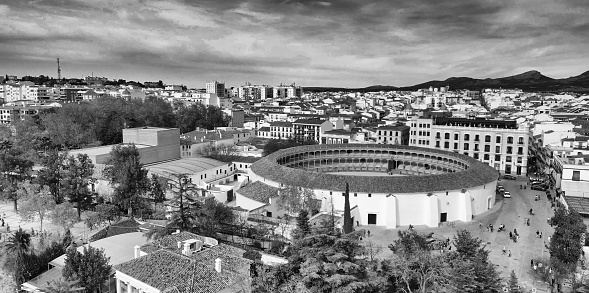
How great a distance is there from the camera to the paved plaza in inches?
1150

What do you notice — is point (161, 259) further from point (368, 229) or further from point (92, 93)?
point (92, 93)

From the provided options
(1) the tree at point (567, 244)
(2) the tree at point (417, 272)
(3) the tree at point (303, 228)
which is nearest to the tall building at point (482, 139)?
(1) the tree at point (567, 244)

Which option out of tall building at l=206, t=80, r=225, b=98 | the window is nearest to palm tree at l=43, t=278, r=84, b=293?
the window

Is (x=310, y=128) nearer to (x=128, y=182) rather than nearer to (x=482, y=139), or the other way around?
(x=482, y=139)

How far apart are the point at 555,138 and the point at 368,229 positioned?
143 feet

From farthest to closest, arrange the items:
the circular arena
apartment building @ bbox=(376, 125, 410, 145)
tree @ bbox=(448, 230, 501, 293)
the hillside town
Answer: apartment building @ bbox=(376, 125, 410, 145) < the circular arena < the hillside town < tree @ bbox=(448, 230, 501, 293)

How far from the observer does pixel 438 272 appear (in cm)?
2184

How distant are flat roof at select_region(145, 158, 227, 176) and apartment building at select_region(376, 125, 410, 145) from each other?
102ft

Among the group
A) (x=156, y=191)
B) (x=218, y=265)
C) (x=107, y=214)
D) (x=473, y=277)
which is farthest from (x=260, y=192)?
(x=473, y=277)

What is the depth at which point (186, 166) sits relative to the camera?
173ft

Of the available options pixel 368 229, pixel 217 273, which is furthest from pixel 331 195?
pixel 217 273

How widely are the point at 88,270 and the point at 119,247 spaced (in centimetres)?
543

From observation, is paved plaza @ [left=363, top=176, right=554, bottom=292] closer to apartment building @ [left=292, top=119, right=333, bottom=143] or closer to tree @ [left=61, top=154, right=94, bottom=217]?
tree @ [left=61, top=154, right=94, bottom=217]

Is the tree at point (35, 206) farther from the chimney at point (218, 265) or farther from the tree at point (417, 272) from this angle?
the tree at point (417, 272)
